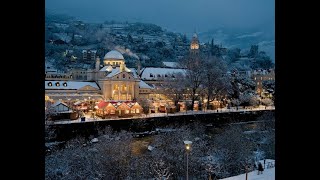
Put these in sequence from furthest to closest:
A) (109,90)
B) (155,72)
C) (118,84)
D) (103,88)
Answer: (155,72) < (118,84) < (109,90) < (103,88)

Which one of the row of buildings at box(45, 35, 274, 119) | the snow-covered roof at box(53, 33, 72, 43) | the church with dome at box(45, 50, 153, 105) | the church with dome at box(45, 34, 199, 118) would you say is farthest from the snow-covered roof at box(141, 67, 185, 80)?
the snow-covered roof at box(53, 33, 72, 43)

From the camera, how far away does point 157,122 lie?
1798 centimetres

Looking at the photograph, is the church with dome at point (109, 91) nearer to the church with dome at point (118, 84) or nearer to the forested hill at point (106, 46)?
the church with dome at point (118, 84)

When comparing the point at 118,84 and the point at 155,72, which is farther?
the point at 155,72

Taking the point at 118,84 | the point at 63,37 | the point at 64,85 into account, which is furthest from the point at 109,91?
the point at 63,37

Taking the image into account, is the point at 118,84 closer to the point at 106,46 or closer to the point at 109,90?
the point at 109,90

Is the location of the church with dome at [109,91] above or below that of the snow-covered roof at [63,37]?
below

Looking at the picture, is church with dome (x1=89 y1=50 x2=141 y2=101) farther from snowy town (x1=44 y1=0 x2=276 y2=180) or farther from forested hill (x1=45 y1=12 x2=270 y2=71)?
forested hill (x1=45 y1=12 x2=270 y2=71)

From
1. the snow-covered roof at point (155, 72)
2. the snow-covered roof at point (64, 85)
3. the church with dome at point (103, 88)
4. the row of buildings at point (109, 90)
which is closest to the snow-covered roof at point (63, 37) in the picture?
the row of buildings at point (109, 90)

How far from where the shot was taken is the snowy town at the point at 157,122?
33.9 ft

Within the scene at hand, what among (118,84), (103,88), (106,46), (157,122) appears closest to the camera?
(157,122)
